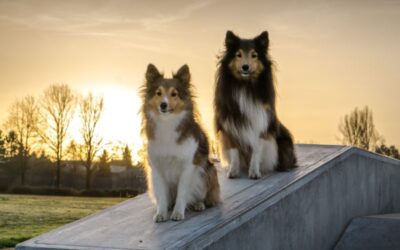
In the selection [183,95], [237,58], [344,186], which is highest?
[237,58]

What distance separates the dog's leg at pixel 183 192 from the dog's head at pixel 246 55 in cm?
193

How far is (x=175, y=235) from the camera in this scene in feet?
16.7

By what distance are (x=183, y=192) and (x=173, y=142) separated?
491 millimetres

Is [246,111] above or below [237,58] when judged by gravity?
below

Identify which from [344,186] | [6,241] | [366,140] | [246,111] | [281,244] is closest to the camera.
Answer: [281,244]

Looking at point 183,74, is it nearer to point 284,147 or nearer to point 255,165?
point 255,165

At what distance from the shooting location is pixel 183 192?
5.47 meters

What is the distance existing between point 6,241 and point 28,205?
9.19 metres

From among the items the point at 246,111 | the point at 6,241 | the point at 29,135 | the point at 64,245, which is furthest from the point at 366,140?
the point at 64,245

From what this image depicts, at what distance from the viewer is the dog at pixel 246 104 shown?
23.0ft

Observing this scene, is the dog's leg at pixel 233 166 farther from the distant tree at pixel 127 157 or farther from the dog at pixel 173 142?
the distant tree at pixel 127 157

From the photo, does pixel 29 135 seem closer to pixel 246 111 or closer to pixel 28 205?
pixel 28 205

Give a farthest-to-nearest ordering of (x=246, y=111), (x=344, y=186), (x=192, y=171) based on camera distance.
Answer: (x=344, y=186) < (x=246, y=111) < (x=192, y=171)

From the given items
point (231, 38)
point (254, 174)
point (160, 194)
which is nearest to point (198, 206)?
point (160, 194)
